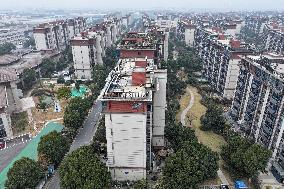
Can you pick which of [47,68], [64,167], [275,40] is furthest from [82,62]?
[275,40]

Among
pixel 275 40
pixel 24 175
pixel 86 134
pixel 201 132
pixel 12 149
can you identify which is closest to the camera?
pixel 24 175

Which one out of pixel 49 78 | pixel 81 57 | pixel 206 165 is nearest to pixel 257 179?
pixel 206 165

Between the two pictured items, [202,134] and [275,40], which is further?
[275,40]

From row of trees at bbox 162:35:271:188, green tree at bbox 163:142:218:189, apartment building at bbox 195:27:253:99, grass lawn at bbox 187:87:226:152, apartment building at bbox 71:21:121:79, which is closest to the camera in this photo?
green tree at bbox 163:142:218:189

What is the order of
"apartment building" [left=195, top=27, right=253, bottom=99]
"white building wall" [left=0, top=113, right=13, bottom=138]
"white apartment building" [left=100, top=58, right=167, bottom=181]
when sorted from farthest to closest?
"apartment building" [left=195, top=27, right=253, bottom=99] → "white building wall" [left=0, top=113, right=13, bottom=138] → "white apartment building" [left=100, top=58, right=167, bottom=181]

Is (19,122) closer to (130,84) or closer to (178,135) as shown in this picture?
(130,84)

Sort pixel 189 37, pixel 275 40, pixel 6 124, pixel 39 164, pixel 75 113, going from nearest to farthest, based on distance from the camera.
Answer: pixel 39 164, pixel 6 124, pixel 75 113, pixel 275 40, pixel 189 37

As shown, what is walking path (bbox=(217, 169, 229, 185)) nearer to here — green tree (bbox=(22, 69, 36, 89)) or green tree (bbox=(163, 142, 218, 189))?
green tree (bbox=(163, 142, 218, 189))

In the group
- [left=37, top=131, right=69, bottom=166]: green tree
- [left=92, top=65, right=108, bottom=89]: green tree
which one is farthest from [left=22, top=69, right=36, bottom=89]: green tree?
[left=37, top=131, right=69, bottom=166]: green tree
